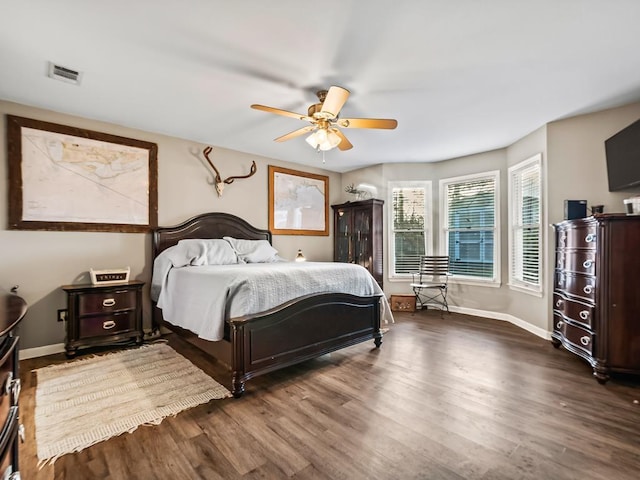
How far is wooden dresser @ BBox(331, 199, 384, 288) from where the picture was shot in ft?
16.8

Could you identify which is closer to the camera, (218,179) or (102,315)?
(102,315)

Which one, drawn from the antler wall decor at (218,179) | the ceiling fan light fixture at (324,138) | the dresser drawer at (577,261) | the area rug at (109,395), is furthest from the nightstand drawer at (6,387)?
the dresser drawer at (577,261)

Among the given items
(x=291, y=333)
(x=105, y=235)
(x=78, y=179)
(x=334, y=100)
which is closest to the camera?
(x=334, y=100)

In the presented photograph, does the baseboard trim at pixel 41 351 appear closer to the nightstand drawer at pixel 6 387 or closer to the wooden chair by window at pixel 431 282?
the nightstand drawer at pixel 6 387

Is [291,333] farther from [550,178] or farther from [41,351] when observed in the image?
[550,178]

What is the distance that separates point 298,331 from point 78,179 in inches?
114

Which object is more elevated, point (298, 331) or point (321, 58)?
point (321, 58)

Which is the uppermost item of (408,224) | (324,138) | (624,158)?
(324,138)

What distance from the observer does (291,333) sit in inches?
101

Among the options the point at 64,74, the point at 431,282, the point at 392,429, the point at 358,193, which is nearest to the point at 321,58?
the point at 64,74

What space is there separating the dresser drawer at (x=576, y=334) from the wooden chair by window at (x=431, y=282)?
1.74 m

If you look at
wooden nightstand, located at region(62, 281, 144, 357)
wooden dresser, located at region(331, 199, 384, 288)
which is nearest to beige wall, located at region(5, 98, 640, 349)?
wooden nightstand, located at region(62, 281, 144, 357)

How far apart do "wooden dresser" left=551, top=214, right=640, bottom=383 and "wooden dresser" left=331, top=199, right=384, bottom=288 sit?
2.71m

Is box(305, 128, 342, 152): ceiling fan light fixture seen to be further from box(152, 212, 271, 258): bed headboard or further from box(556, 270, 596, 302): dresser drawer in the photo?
box(556, 270, 596, 302): dresser drawer
